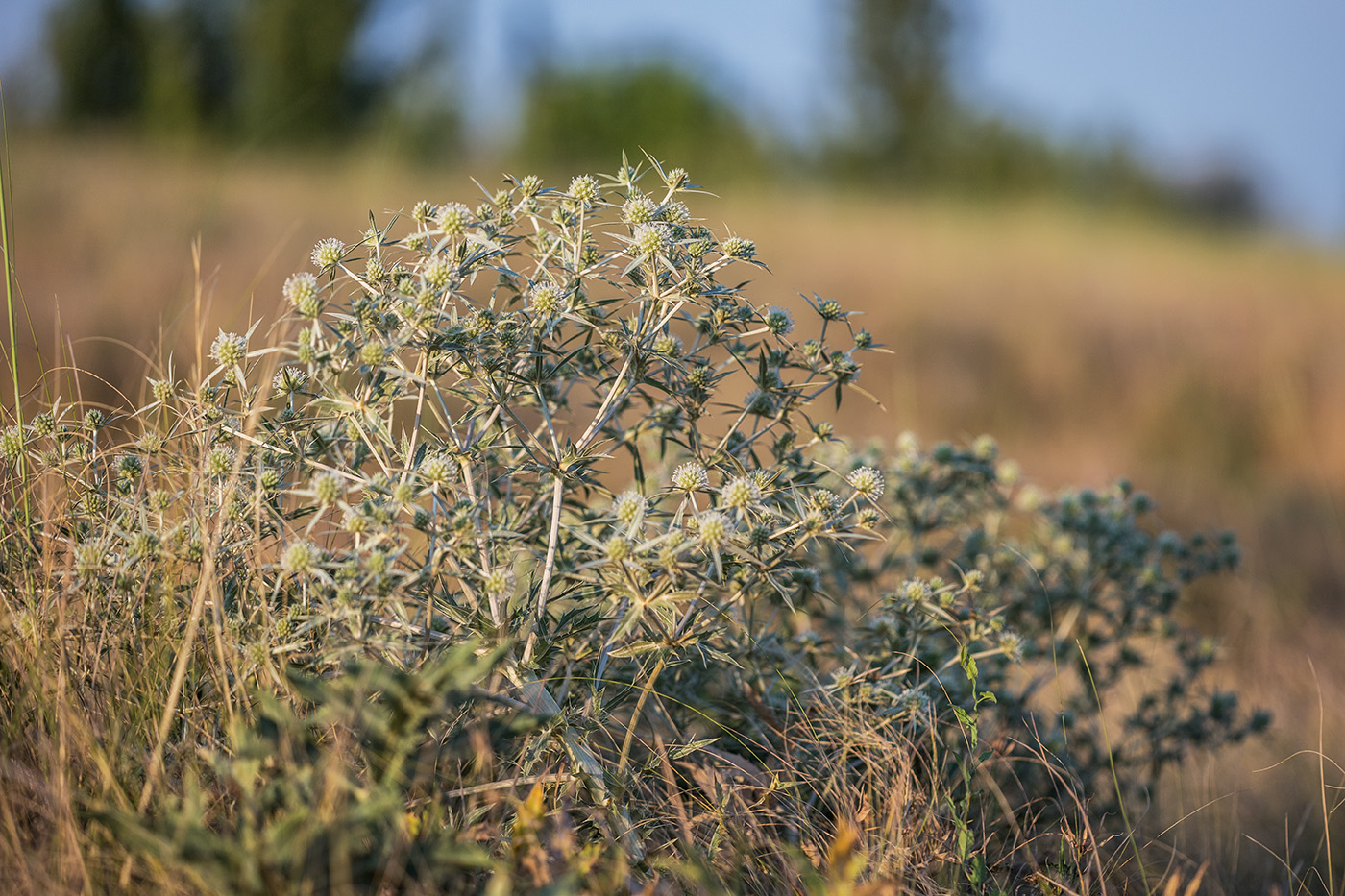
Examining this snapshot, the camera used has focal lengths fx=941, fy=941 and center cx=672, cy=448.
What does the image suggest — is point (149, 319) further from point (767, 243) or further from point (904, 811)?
point (767, 243)

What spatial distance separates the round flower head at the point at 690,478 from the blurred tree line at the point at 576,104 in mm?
4460

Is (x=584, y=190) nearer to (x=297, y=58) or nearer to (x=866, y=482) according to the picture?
(x=866, y=482)

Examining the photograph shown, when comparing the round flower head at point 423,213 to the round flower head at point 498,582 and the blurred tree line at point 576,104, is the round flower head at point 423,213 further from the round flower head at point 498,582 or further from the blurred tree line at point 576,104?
the blurred tree line at point 576,104

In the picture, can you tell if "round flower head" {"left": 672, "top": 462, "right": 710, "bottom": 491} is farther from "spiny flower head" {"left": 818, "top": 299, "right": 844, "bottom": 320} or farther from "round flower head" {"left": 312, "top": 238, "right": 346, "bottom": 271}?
"round flower head" {"left": 312, "top": 238, "right": 346, "bottom": 271}

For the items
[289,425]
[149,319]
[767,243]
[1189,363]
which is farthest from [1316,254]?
[289,425]

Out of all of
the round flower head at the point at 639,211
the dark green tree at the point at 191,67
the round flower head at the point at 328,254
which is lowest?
the round flower head at the point at 328,254

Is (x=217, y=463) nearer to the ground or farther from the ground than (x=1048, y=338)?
nearer to the ground

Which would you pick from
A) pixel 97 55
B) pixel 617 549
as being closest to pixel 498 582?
pixel 617 549

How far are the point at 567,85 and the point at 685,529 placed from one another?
21725 millimetres

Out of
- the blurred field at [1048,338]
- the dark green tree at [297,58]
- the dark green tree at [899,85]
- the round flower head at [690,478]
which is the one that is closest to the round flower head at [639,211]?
the round flower head at [690,478]

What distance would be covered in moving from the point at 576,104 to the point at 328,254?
849 inches

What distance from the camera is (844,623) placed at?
2143 millimetres

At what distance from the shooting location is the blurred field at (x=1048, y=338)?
3232 mm

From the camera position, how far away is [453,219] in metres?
1.41
